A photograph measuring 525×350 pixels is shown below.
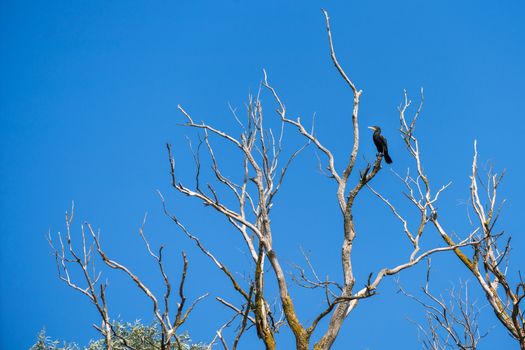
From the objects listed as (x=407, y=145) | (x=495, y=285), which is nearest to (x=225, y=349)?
(x=495, y=285)

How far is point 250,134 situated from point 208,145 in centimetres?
81

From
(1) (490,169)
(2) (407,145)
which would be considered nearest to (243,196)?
(2) (407,145)

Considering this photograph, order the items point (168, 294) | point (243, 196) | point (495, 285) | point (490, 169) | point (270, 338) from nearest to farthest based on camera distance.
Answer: point (168, 294)
point (270, 338)
point (243, 196)
point (495, 285)
point (490, 169)

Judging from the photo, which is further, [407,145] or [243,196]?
[407,145]

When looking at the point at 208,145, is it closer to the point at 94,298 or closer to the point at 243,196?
the point at 243,196

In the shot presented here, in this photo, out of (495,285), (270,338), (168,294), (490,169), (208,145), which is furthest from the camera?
(490,169)

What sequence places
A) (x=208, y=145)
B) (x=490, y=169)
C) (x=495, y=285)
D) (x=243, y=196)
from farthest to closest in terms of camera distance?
(x=490, y=169) < (x=495, y=285) < (x=243, y=196) < (x=208, y=145)

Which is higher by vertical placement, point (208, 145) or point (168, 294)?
point (208, 145)

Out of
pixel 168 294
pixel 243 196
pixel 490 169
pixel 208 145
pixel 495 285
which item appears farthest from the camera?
pixel 490 169

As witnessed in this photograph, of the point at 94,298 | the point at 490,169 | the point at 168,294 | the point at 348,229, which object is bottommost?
the point at 168,294

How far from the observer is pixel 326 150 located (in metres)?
6.54

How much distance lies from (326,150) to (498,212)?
3078 millimetres

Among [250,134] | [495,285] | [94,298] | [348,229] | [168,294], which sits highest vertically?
[250,134]

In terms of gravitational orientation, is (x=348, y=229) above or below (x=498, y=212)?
below
